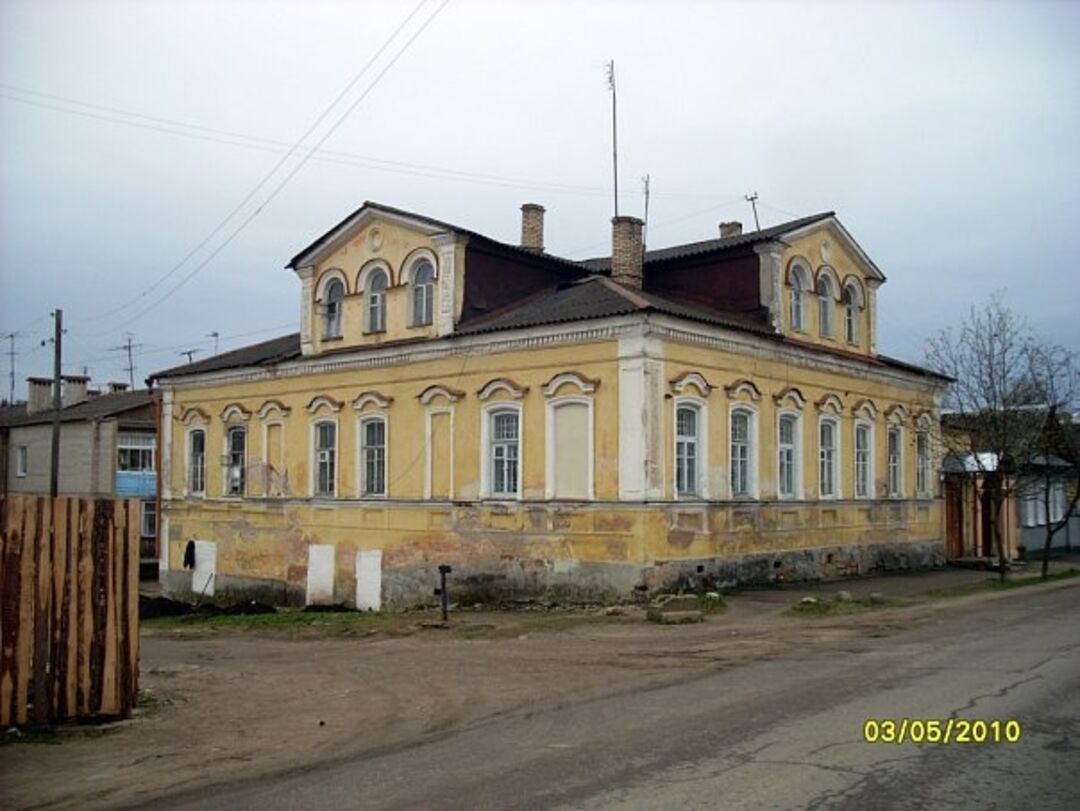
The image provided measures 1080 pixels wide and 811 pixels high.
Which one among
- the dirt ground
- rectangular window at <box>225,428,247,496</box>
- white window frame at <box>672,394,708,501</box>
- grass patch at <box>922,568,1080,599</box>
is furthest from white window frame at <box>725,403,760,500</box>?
rectangular window at <box>225,428,247,496</box>

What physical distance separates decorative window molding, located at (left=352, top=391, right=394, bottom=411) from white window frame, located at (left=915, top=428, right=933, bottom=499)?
14393mm

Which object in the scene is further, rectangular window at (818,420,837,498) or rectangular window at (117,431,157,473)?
rectangular window at (117,431,157,473)

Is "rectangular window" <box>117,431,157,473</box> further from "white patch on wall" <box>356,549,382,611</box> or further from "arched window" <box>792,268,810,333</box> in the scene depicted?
"arched window" <box>792,268,810,333</box>

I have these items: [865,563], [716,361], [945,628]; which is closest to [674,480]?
[716,361]

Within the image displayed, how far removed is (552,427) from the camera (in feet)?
71.8

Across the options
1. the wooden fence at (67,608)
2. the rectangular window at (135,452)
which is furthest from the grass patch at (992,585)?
the rectangular window at (135,452)

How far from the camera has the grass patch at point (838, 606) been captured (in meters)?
18.3

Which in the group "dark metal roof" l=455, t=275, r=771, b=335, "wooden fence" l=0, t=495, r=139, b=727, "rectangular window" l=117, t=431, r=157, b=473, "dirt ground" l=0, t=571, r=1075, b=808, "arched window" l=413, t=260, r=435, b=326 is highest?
"arched window" l=413, t=260, r=435, b=326

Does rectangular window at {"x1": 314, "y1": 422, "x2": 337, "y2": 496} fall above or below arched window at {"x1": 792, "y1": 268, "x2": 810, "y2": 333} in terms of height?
below

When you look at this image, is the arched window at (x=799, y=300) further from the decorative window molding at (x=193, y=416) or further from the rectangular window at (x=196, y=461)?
the rectangular window at (x=196, y=461)

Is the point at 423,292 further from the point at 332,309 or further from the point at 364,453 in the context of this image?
the point at 364,453

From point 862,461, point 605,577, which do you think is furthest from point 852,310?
point 605,577

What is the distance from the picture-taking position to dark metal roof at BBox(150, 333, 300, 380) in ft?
94.8

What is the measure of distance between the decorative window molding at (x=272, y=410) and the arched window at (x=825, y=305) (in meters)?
13.5
